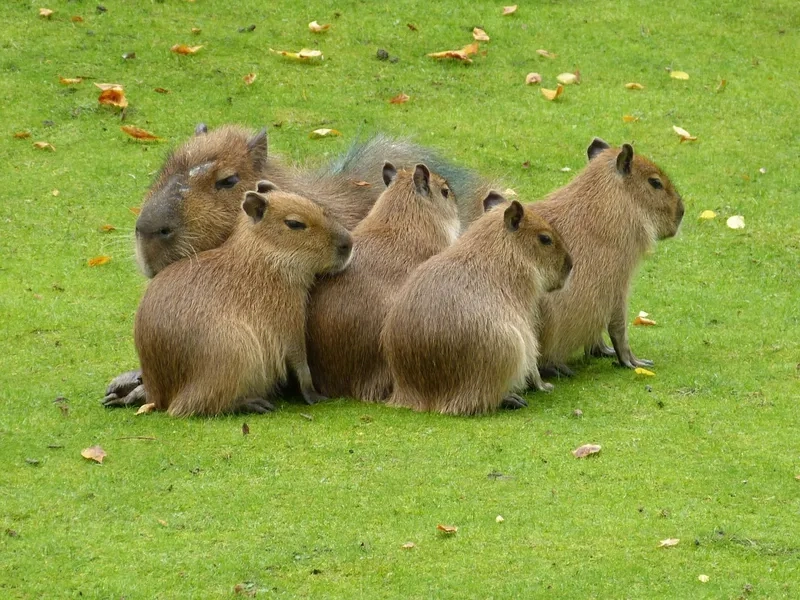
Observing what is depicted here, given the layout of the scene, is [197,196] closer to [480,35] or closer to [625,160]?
[625,160]

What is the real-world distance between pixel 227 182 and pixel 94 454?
194cm

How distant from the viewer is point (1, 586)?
515 centimetres

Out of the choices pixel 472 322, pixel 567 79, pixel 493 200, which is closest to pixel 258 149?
pixel 493 200

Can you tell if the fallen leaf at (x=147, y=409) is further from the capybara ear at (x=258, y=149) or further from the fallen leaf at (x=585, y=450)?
the fallen leaf at (x=585, y=450)

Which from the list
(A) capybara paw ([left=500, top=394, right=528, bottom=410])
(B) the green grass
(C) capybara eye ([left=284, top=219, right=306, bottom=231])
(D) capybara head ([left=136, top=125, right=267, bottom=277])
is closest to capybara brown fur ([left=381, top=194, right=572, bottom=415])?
(A) capybara paw ([left=500, top=394, right=528, bottom=410])

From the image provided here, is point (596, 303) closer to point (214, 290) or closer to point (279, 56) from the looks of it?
point (214, 290)

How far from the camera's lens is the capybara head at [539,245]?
7.48 metres

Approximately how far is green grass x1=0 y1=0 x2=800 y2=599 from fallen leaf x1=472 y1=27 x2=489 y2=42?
8 centimetres

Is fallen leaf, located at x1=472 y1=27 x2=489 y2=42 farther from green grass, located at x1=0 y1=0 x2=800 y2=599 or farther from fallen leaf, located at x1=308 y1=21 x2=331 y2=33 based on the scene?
fallen leaf, located at x1=308 y1=21 x2=331 y2=33

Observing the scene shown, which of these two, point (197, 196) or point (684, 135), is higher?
point (197, 196)

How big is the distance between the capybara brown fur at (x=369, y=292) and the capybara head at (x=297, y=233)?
0.52 feet

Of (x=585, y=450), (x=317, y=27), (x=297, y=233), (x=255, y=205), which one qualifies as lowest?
(x=317, y=27)

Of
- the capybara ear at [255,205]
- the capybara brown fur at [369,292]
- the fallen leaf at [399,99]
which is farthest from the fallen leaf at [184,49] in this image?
the capybara ear at [255,205]

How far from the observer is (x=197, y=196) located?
7.61 m
